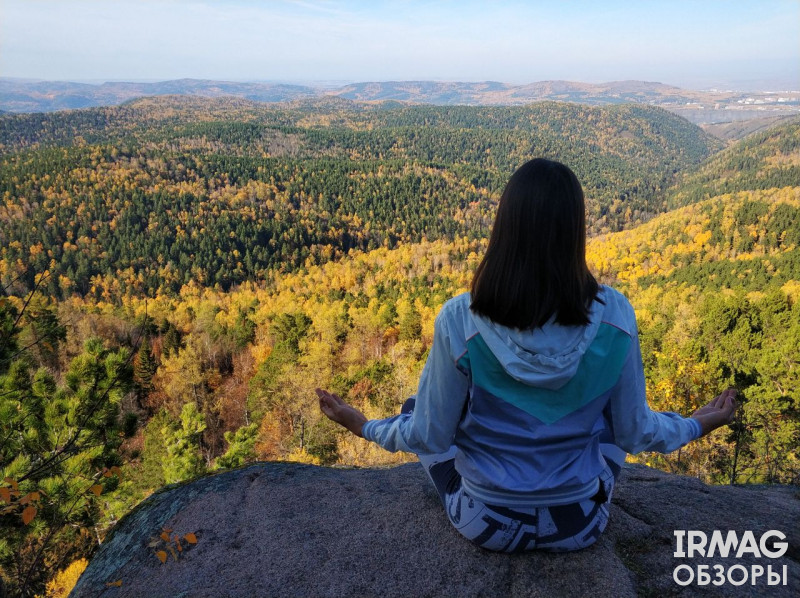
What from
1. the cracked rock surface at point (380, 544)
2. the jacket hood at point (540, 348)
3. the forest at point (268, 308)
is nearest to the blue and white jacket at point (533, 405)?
the jacket hood at point (540, 348)

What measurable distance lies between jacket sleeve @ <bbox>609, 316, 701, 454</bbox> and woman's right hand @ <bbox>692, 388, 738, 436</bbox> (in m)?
0.11

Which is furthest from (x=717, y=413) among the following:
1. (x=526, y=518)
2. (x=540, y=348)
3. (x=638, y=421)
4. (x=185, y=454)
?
(x=185, y=454)

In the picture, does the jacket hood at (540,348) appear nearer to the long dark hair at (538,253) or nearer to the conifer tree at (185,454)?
the long dark hair at (538,253)

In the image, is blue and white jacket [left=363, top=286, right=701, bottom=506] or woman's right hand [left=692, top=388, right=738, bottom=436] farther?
woman's right hand [left=692, top=388, right=738, bottom=436]

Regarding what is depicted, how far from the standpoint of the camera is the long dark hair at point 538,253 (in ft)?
6.29

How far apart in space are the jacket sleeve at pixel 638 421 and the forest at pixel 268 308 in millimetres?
2414

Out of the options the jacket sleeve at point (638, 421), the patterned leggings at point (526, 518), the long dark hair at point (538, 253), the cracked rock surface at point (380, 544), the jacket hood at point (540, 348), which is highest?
the long dark hair at point (538, 253)

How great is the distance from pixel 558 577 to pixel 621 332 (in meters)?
A: 1.59

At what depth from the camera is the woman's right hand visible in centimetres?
258

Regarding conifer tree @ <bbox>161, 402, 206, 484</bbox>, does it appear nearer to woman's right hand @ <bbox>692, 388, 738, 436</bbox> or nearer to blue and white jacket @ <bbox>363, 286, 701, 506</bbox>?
blue and white jacket @ <bbox>363, 286, 701, 506</bbox>

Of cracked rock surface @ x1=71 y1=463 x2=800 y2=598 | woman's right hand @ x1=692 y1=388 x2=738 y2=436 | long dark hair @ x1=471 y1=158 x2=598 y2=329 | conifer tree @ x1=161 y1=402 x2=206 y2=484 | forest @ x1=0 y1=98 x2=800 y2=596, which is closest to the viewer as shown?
long dark hair @ x1=471 y1=158 x2=598 y2=329

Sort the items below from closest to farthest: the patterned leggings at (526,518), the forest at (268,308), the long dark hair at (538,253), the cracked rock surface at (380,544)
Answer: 1. the long dark hair at (538,253)
2. the patterned leggings at (526,518)
3. the cracked rock surface at (380,544)
4. the forest at (268,308)

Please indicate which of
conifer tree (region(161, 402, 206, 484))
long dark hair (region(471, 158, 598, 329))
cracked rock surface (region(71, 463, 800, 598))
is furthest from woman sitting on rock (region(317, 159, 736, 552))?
conifer tree (region(161, 402, 206, 484))

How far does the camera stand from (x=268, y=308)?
60344 mm
